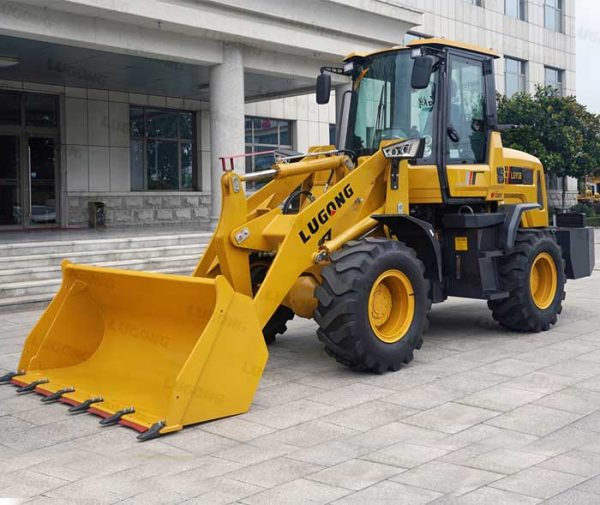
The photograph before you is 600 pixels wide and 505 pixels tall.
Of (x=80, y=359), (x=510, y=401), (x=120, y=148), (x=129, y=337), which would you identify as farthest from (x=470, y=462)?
(x=120, y=148)

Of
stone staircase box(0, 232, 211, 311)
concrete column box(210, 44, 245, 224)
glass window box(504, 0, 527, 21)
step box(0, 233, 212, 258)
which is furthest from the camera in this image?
glass window box(504, 0, 527, 21)

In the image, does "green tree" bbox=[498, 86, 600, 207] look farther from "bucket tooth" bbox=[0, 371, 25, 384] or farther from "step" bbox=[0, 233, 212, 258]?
"bucket tooth" bbox=[0, 371, 25, 384]

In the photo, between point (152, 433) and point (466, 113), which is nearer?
point (152, 433)

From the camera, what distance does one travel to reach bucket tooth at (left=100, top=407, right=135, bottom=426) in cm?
552

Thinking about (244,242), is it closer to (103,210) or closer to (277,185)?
(277,185)

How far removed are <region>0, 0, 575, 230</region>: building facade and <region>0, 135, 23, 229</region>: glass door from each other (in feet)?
0.08

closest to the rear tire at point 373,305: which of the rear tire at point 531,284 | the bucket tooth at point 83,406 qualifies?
the rear tire at point 531,284

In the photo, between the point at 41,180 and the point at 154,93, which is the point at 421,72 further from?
the point at 154,93

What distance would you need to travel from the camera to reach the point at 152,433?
5.20 meters

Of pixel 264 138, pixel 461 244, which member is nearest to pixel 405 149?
pixel 461 244

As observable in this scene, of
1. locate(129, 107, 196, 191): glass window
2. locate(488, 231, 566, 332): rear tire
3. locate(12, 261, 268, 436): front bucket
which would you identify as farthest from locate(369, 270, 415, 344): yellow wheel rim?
locate(129, 107, 196, 191): glass window

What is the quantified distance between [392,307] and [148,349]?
2.26 m

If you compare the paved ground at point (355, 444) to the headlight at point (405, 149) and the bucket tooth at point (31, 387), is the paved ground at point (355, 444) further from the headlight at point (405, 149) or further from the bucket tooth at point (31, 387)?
the headlight at point (405, 149)

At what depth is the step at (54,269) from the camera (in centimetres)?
1173
